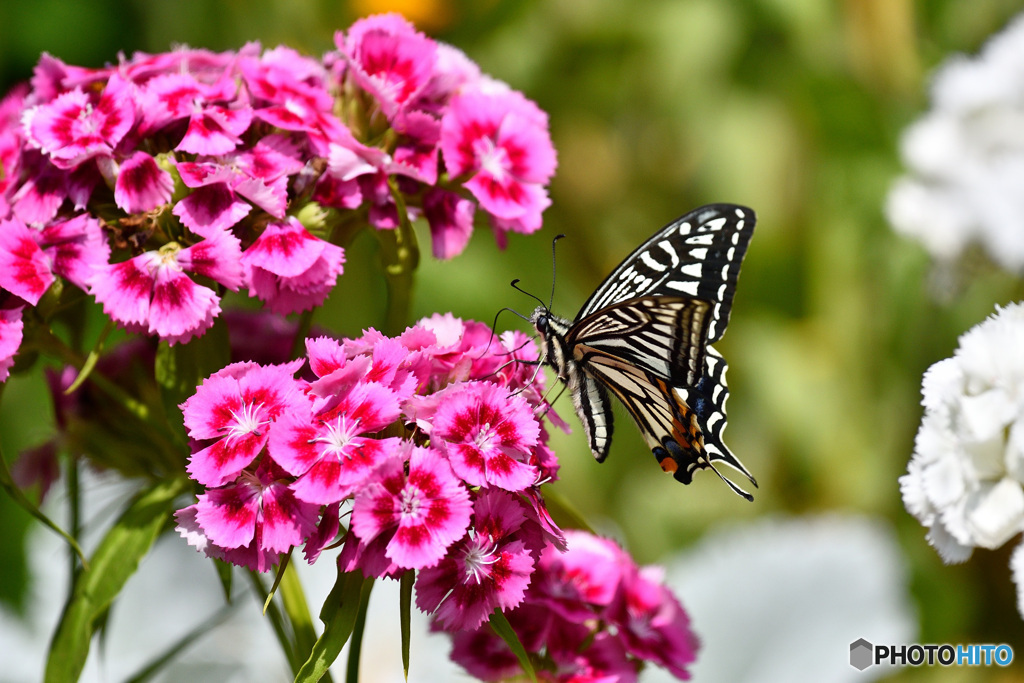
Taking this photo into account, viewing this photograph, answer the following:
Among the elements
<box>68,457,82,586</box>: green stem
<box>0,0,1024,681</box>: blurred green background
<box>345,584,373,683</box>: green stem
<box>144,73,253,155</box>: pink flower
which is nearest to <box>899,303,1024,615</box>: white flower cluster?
<box>345,584,373,683</box>: green stem

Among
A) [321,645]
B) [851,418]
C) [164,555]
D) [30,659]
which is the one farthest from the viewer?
[851,418]

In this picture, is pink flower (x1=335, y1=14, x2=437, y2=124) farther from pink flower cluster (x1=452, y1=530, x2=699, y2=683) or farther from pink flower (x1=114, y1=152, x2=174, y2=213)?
pink flower cluster (x1=452, y1=530, x2=699, y2=683)

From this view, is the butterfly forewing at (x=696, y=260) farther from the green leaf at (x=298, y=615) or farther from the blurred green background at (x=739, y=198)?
the blurred green background at (x=739, y=198)

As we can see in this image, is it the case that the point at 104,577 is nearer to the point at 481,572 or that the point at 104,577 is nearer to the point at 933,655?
the point at 481,572

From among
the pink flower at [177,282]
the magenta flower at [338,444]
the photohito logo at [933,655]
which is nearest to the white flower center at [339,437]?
the magenta flower at [338,444]

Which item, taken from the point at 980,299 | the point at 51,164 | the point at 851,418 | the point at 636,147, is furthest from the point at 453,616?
the point at 636,147

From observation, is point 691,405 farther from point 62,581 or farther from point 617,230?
point 617,230
